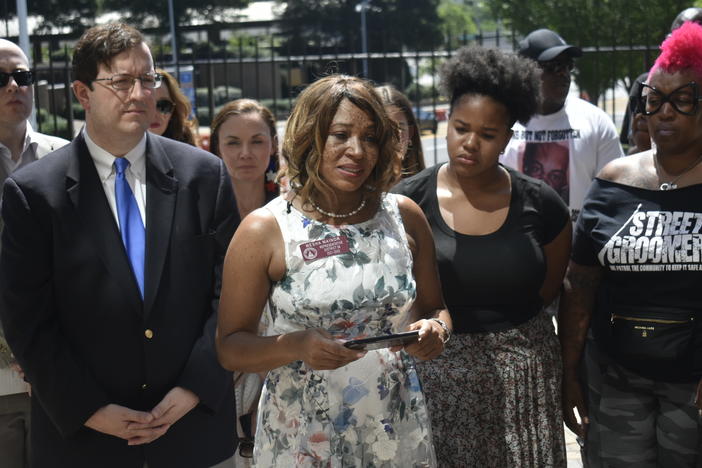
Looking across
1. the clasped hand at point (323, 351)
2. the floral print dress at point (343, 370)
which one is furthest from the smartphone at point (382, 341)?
the floral print dress at point (343, 370)

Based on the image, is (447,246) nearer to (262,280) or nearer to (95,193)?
(262,280)

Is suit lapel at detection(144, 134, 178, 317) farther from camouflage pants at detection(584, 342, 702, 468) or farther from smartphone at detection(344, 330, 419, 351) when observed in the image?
camouflage pants at detection(584, 342, 702, 468)

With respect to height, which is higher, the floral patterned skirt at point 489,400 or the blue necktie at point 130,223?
the blue necktie at point 130,223

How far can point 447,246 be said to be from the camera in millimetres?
3566

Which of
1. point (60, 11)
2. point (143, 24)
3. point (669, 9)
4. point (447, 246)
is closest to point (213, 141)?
point (447, 246)

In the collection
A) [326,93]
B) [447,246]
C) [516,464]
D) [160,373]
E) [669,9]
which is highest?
[669,9]

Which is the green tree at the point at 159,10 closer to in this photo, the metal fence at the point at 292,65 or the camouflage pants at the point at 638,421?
the metal fence at the point at 292,65

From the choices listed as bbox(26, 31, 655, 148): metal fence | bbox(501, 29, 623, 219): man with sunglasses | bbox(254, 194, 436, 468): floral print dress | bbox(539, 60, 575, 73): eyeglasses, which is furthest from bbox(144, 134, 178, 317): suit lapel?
bbox(539, 60, 575, 73): eyeglasses

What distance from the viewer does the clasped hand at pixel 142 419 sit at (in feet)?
9.70

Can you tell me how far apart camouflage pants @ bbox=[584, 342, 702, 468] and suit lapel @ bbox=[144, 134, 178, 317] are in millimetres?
1743

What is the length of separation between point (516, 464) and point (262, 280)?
1321mm

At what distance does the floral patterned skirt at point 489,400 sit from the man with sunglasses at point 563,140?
203 centimetres

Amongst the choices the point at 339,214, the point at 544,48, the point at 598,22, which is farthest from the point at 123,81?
the point at 598,22

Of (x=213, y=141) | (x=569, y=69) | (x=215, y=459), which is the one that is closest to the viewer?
(x=215, y=459)
